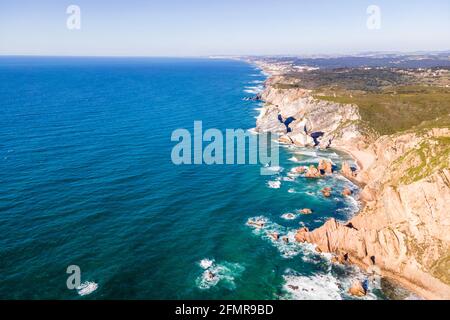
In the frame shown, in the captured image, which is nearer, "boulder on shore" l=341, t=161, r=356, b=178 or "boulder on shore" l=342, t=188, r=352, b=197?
"boulder on shore" l=342, t=188, r=352, b=197

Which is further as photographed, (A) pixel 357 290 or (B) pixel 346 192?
(B) pixel 346 192

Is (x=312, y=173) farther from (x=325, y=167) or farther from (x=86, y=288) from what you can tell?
(x=86, y=288)

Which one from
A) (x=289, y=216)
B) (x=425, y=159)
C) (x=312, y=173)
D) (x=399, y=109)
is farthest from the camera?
(x=399, y=109)

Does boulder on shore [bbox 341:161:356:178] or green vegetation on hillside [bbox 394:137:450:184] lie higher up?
green vegetation on hillside [bbox 394:137:450:184]

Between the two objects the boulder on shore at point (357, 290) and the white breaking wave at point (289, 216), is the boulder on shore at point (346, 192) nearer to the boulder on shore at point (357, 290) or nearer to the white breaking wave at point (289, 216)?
the white breaking wave at point (289, 216)

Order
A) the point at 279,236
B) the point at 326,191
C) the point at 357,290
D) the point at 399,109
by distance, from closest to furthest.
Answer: the point at 357,290 → the point at 279,236 → the point at 326,191 → the point at 399,109

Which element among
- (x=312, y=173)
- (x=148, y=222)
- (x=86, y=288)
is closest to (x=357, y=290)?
(x=148, y=222)

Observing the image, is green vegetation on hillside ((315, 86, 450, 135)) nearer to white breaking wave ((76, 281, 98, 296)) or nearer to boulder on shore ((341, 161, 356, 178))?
boulder on shore ((341, 161, 356, 178))

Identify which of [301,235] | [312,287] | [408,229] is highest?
[408,229]

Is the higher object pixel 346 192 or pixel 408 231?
pixel 346 192

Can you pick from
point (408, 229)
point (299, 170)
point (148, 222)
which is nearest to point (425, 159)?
point (408, 229)

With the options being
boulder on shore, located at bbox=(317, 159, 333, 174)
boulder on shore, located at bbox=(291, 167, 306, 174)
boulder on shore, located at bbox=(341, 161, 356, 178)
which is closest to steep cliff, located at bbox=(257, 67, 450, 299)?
boulder on shore, located at bbox=(341, 161, 356, 178)

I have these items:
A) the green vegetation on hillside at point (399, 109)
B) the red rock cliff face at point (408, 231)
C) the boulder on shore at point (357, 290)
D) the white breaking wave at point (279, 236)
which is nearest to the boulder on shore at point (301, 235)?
the red rock cliff face at point (408, 231)
